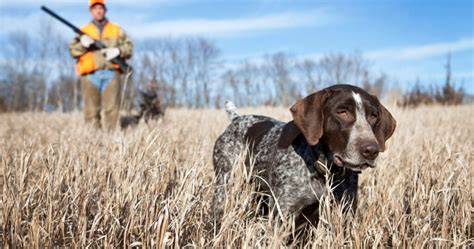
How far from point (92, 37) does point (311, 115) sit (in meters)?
6.29

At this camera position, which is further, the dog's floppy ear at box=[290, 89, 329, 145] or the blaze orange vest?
the blaze orange vest

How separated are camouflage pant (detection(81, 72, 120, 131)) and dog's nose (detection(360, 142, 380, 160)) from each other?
621 cm

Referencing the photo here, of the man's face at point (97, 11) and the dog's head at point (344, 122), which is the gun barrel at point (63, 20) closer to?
the man's face at point (97, 11)

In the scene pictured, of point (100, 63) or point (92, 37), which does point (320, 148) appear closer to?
point (100, 63)

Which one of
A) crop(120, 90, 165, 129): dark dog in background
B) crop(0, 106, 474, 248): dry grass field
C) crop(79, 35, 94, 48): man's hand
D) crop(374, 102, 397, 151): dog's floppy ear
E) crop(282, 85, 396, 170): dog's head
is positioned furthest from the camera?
crop(120, 90, 165, 129): dark dog in background

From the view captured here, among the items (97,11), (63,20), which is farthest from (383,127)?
(63,20)

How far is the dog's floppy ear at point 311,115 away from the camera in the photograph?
308 cm

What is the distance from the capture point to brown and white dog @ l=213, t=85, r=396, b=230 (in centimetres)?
298

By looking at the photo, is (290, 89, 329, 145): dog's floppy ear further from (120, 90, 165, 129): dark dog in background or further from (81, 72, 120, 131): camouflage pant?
(120, 90, 165, 129): dark dog in background

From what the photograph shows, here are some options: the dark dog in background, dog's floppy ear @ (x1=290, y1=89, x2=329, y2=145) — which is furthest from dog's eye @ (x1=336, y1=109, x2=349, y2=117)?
the dark dog in background

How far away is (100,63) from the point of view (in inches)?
328

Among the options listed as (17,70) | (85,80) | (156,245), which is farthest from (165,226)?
(17,70)

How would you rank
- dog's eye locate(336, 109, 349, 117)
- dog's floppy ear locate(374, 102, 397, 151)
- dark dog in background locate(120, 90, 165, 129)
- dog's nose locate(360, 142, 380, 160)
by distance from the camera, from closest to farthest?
dog's nose locate(360, 142, 380, 160)
dog's eye locate(336, 109, 349, 117)
dog's floppy ear locate(374, 102, 397, 151)
dark dog in background locate(120, 90, 165, 129)

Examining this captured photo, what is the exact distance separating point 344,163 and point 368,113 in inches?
15.2
